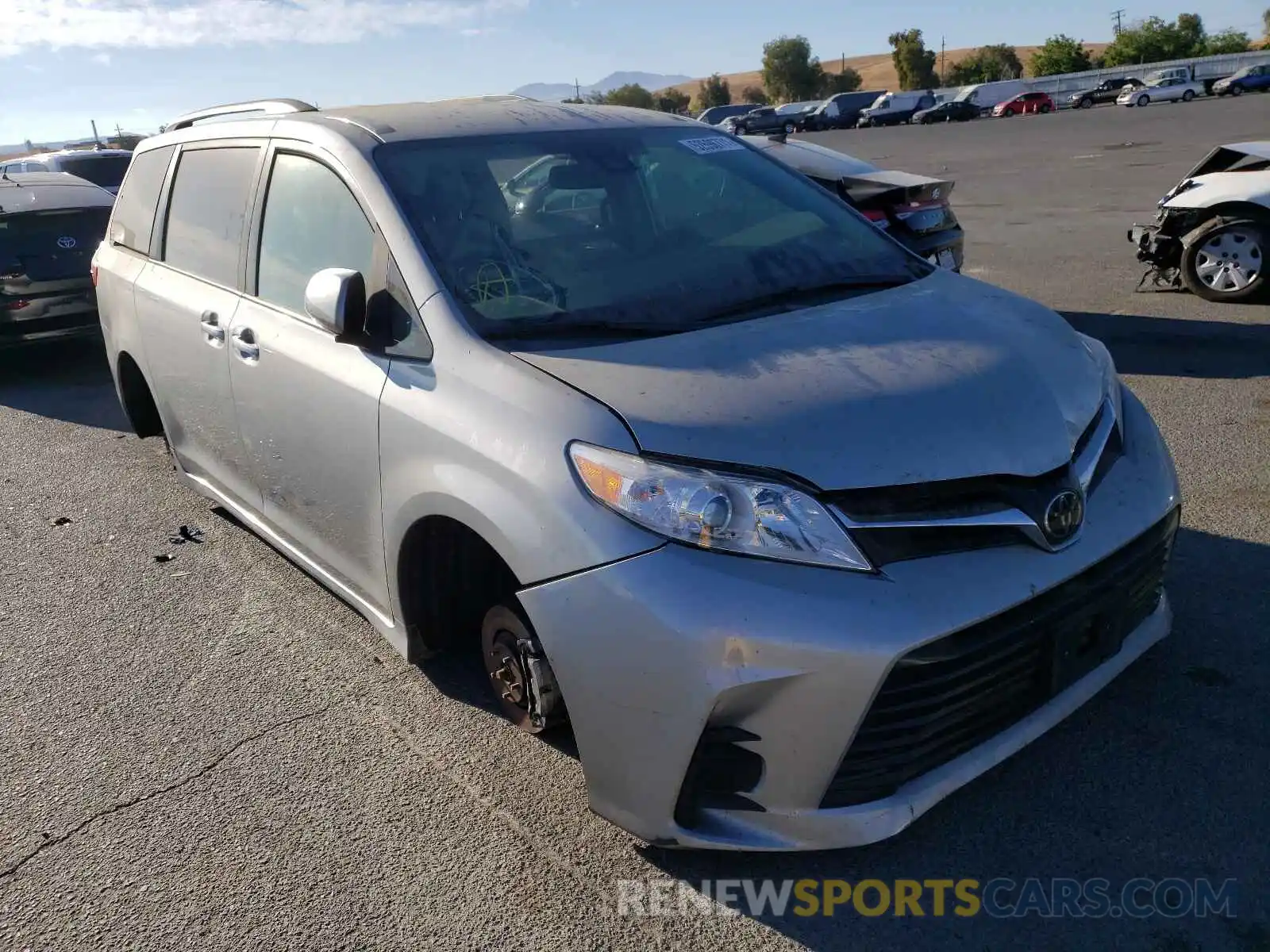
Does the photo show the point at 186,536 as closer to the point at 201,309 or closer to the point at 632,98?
the point at 201,309

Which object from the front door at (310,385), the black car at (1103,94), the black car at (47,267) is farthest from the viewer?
the black car at (1103,94)

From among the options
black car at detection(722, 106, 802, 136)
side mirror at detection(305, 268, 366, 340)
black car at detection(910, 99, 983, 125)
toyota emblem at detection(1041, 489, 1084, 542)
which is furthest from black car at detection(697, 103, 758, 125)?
toyota emblem at detection(1041, 489, 1084, 542)

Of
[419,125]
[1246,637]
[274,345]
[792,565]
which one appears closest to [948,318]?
[792,565]

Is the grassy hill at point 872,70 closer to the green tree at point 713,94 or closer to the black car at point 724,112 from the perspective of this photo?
the green tree at point 713,94

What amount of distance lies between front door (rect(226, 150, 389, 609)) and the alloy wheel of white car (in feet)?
22.0

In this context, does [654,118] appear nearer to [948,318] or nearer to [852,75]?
[948,318]

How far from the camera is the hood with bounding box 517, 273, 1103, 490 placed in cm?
233

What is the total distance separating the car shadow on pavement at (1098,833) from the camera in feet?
7.57

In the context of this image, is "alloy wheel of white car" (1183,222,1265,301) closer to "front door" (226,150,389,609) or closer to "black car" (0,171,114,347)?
"front door" (226,150,389,609)

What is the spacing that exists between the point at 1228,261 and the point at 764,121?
48999 millimetres

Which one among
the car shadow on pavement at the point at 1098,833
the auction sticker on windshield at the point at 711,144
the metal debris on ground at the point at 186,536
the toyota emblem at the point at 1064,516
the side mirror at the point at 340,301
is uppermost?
the auction sticker on windshield at the point at 711,144

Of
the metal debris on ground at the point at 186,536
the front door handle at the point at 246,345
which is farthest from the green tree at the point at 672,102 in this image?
the front door handle at the point at 246,345

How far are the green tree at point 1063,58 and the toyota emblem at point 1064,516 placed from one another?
89.7 metres

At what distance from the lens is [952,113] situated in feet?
181
